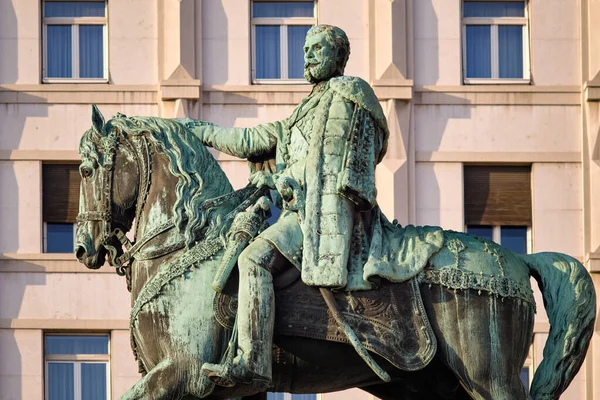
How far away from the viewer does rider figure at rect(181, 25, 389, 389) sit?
738 inches

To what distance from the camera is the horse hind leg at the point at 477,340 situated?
62.1 feet

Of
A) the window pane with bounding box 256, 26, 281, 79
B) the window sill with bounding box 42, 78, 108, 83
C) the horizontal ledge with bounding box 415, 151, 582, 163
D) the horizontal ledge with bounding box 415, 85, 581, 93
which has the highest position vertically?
the window pane with bounding box 256, 26, 281, 79

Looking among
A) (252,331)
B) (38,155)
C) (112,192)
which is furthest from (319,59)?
(38,155)

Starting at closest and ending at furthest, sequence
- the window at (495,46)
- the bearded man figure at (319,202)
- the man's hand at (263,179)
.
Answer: the bearded man figure at (319,202), the man's hand at (263,179), the window at (495,46)

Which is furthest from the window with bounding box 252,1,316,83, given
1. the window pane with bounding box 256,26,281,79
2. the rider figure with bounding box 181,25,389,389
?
the rider figure with bounding box 181,25,389,389

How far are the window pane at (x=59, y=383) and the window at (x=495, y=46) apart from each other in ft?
21.6

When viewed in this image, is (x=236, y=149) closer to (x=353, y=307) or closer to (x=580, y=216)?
(x=353, y=307)

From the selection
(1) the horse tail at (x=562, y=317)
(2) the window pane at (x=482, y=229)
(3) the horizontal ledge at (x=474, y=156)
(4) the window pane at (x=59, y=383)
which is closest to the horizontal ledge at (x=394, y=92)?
(3) the horizontal ledge at (x=474, y=156)

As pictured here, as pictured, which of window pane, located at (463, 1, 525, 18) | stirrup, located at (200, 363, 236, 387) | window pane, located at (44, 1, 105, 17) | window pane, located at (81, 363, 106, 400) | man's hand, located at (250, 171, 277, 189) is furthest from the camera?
window pane, located at (463, 1, 525, 18)

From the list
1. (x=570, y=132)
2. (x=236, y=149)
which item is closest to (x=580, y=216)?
(x=570, y=132)

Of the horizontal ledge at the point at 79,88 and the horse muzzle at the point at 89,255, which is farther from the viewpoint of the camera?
the horizontal ledge at the point at 79,88

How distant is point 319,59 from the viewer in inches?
768

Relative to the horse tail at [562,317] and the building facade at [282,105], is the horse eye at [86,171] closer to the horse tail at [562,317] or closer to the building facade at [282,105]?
the horse tail at [562,317]

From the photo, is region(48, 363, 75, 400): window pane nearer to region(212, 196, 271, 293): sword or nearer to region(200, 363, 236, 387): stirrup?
region(212, 196, 271, 293): sword
